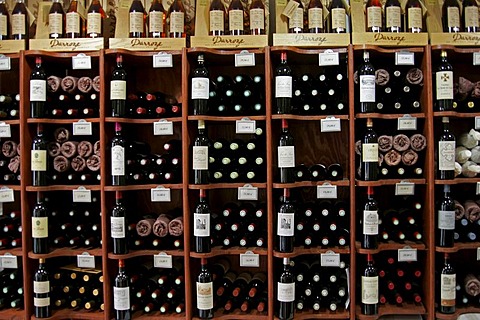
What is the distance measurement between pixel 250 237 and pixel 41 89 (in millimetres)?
1426

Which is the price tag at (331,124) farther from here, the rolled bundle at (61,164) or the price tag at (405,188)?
the rolled bundle at (61,164)

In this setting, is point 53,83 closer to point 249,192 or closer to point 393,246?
point 249,192

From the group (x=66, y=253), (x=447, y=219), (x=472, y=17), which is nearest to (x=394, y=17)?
(x=472, y=17)

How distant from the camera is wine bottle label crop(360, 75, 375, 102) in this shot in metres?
2.38

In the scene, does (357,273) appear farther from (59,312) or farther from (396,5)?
(59,312)

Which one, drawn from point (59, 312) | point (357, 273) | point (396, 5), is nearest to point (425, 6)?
point (396, 5)

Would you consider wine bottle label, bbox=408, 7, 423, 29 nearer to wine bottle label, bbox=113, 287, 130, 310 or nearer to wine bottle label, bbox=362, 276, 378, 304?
wine bottle label, bbox=362, 276, 378, 304

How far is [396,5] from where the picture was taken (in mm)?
2561

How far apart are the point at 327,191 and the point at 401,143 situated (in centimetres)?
49

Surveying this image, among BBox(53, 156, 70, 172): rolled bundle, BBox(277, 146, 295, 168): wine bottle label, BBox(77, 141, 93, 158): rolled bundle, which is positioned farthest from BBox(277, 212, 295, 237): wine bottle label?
BBox(53, 156, 70, 172): rolled bundle

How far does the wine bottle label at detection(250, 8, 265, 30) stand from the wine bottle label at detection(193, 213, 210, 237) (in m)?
1.11

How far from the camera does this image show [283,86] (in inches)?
94.9

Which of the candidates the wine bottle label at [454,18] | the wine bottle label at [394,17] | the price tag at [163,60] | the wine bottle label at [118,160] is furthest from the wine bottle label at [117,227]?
the wine bottle label at [454,18]

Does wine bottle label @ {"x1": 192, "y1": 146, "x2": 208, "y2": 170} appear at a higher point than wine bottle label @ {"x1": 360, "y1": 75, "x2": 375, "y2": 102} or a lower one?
lower
